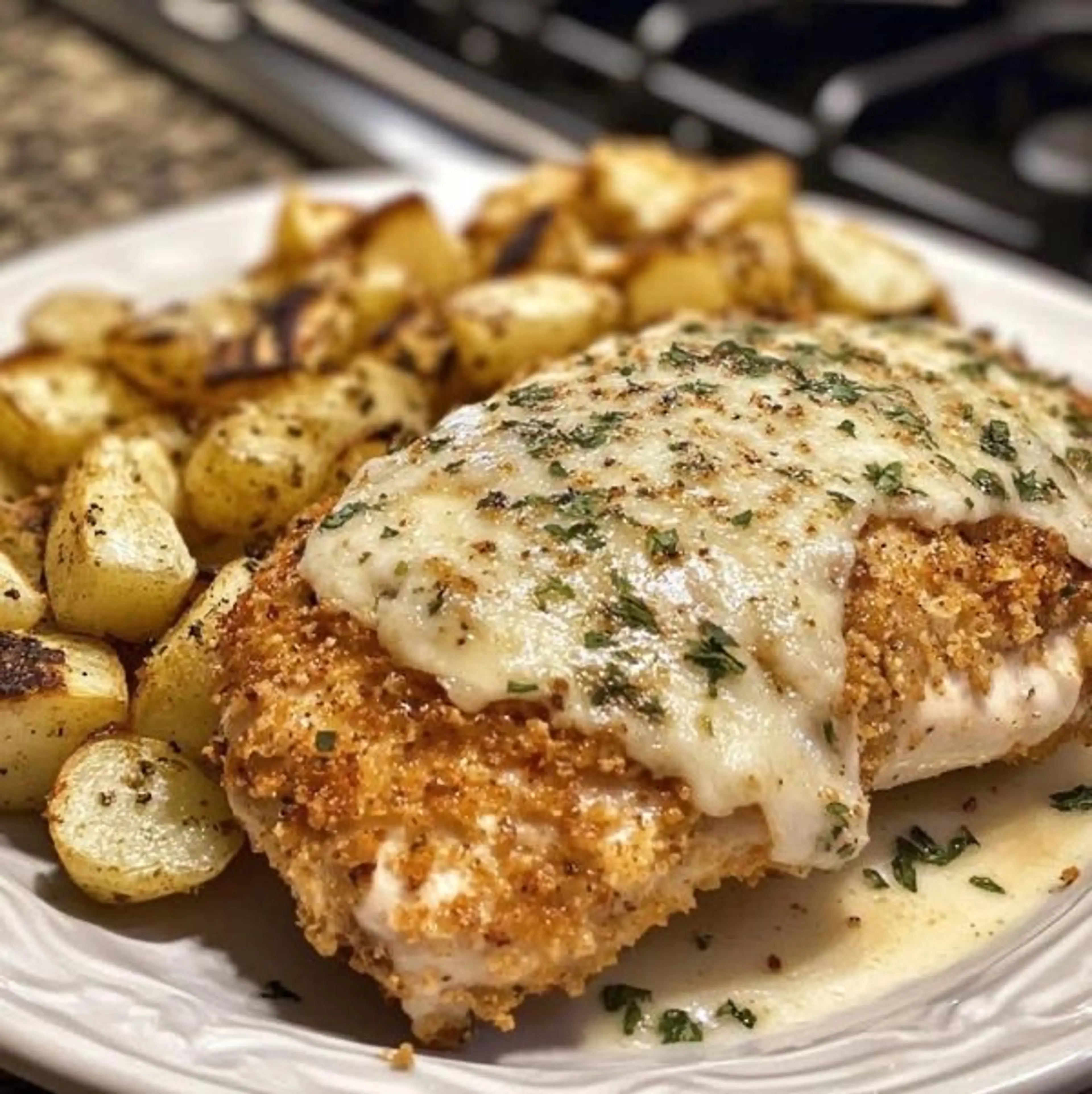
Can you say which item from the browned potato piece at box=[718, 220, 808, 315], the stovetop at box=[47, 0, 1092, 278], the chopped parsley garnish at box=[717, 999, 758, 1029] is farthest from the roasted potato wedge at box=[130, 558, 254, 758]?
the stovetop at box=[47, 0, 1092, 278]

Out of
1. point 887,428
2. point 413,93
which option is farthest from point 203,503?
point 413,93

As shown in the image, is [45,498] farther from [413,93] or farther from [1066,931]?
[413,93]

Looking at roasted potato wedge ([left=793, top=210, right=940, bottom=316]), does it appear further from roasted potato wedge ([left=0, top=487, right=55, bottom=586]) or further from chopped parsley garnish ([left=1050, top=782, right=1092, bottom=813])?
roasted potato wedge ([left=0, top=487, right=55, bottom=586])

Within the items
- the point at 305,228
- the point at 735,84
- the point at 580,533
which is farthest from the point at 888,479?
the point at 735,84

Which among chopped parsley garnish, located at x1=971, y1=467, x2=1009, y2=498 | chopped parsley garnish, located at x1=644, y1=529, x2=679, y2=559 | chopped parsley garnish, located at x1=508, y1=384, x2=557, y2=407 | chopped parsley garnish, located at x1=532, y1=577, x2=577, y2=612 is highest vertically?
chopped parsley garnish, located at x1=971, y1=467, x2=1009, y2=498

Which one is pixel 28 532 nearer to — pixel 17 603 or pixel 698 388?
pixel 17 603

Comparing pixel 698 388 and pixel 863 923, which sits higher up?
pixel 698 388

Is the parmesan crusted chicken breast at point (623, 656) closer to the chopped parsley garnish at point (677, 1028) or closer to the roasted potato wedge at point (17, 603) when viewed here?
the chopped parsley garnish at point (677, 1028)

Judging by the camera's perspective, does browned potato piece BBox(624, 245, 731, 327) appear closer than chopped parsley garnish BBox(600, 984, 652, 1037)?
No
